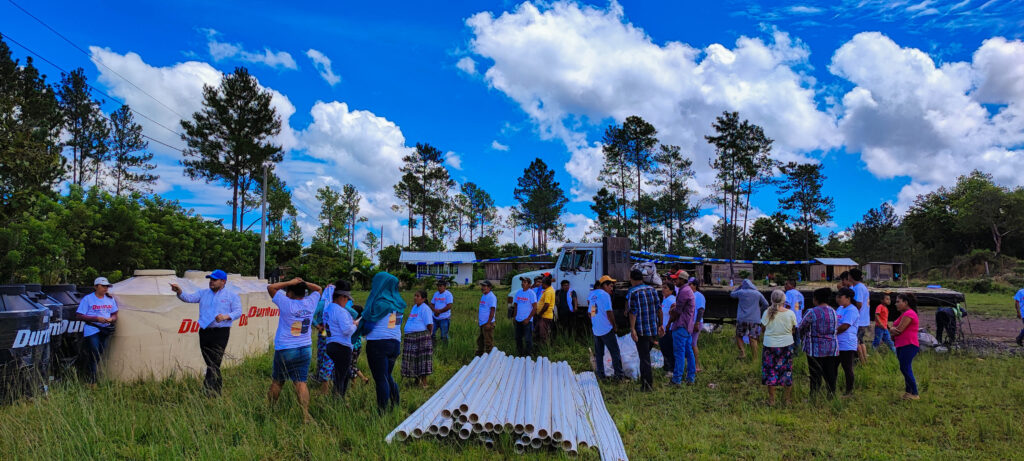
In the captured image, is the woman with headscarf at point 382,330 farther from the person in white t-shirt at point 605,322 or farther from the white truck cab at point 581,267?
the white truck cab at point 581,267

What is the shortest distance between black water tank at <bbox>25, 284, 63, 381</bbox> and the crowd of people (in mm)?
259

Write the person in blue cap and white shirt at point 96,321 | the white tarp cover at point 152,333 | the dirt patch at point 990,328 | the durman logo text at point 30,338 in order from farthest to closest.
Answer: the dirt patch at point 990,328 < the white tarp cover at point 152,333 < the person in blue cap and white shirt at point 96,321 < the durman logo text at point 30,338

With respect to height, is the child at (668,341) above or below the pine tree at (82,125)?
below

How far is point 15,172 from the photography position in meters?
8.50

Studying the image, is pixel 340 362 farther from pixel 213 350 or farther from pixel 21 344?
pixel 21 344

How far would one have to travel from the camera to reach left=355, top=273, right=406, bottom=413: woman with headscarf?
5.46m

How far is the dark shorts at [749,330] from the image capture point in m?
9.33

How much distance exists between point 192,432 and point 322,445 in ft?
3.72

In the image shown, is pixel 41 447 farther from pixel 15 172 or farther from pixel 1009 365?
pixel 1009 365

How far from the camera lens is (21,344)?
5.75 meters

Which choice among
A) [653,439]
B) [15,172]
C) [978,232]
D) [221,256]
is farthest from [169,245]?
[978,232]

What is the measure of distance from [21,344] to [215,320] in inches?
74.7

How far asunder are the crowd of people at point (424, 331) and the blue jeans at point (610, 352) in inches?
0.7

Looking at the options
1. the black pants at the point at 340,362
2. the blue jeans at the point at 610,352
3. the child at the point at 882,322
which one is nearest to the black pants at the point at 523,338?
the blue jeans at the point at 610,352
